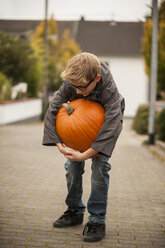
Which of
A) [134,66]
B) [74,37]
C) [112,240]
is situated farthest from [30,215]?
[74,37]

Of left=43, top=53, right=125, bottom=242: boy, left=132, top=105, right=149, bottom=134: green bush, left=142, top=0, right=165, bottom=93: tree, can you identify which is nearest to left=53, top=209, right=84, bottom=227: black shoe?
left=43, top=53, right=125, bottom=242: boy

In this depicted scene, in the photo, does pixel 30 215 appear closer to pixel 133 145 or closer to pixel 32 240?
pixel 32 240

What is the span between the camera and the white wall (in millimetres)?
34219

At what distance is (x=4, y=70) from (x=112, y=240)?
1876 centimetres

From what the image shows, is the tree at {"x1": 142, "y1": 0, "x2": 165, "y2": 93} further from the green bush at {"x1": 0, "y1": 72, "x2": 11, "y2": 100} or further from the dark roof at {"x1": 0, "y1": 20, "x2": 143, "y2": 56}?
the dark roof at {"x1": 0, "y1": 20, "x2": 143, "y2": 56}

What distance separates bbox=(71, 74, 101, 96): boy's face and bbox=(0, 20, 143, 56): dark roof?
101 feet

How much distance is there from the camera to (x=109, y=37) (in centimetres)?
3634

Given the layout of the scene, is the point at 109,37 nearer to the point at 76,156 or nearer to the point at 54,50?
the point at 54,50

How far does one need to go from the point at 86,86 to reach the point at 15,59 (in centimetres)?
1881

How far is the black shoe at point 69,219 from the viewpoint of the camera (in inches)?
167

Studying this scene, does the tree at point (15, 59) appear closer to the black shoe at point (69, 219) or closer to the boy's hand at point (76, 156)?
the black shoe at point (69, 219)

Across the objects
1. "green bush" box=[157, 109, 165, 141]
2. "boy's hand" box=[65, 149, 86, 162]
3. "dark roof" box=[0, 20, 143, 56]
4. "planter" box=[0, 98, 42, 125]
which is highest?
"dark roof" box=[0, 20, 143, 56]

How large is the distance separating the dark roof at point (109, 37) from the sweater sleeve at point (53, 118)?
3059cm

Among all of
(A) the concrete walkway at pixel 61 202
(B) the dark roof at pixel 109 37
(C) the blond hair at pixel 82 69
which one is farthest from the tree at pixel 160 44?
(B) the dark roof at pixel 109 37
